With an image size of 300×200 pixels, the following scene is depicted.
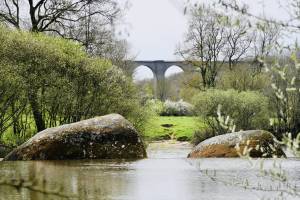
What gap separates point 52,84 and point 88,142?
7770mm

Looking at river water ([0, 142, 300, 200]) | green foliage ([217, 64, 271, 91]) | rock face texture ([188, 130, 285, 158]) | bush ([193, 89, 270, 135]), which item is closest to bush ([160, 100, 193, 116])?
green foliage ([217, 64, 271, 91])

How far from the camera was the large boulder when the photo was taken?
19750mm

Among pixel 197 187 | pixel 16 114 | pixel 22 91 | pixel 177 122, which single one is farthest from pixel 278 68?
pixel 177 122

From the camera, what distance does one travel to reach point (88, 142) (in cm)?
2045

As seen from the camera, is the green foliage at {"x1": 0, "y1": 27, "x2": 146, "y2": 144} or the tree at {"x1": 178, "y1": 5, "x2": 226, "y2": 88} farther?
the tree at {"x1": 178, "y1": 5, "x2": 226, "y2": 88}

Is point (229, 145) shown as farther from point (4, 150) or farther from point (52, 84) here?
point (52, 84)

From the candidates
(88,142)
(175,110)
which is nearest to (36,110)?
(88,142)

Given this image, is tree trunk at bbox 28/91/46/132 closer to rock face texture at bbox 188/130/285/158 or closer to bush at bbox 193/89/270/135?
rock face texture at bbox 188/130/285/158

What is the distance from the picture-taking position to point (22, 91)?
24.8 m

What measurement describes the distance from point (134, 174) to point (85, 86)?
1675cm

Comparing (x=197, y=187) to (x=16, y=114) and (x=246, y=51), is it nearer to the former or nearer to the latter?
(x=16, y=114)

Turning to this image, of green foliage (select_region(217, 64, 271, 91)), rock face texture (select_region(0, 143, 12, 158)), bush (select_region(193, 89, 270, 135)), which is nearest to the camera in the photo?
rock face texture (select_region(0, 143, 12, 158))

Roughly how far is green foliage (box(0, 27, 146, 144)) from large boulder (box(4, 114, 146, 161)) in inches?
161

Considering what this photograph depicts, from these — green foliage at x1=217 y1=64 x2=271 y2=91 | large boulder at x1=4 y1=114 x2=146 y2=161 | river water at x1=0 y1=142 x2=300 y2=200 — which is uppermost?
green foliage at x1=217 y1=64 x2=271 y2=91
